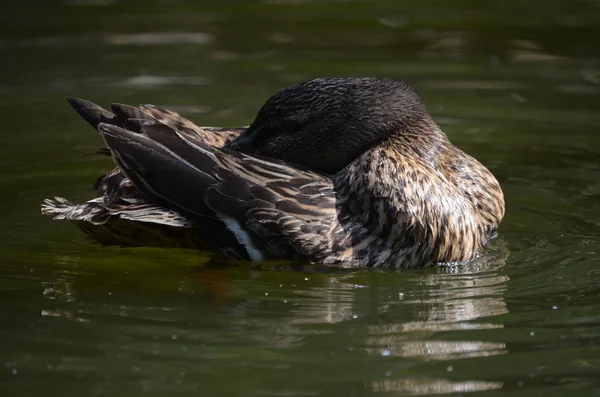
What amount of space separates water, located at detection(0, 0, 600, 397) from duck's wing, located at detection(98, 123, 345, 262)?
8.8 inches

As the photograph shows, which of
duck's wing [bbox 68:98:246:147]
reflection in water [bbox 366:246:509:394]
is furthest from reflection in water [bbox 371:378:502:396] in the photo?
duck's wing [bbox 68:98:246:147]

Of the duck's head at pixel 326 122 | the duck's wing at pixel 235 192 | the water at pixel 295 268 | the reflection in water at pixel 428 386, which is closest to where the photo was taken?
the reflection in water at pixel 428 386

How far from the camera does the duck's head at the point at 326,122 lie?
8.46 meters

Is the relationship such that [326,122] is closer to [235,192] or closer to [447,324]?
[235,192]

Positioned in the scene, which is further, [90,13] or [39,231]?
[90,13]

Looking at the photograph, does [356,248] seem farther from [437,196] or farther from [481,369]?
[481,369]

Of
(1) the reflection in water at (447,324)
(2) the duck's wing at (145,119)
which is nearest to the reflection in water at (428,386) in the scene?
(1) the reflection in water at (447,324)

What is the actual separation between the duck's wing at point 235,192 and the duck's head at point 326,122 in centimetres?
46

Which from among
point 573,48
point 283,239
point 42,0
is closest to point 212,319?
point 283,239

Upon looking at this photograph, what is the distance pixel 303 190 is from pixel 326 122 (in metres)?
0.71

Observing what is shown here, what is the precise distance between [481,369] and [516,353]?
314 mm

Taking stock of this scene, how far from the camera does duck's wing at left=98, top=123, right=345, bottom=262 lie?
7.87 metres

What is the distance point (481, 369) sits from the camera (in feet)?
20.4

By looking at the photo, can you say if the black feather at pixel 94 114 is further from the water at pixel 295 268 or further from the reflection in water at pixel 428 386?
the reflection in water at pixel 428 386
